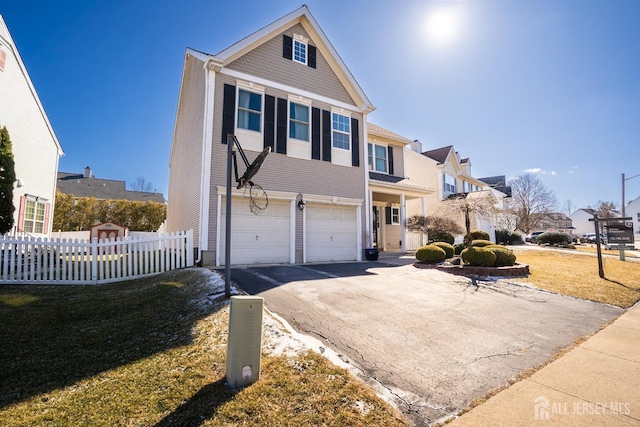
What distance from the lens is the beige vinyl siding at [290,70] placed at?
10539 mm

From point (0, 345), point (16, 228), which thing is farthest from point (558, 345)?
point (16, 228)

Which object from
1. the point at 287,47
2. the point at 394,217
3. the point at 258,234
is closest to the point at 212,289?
the point at 258,234

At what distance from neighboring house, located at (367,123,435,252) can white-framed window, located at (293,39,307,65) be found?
5.44 metres

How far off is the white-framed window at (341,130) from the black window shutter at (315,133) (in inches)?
32.7

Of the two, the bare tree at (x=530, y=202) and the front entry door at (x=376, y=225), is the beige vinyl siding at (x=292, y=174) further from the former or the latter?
the bare tree at (x=530, y=202)

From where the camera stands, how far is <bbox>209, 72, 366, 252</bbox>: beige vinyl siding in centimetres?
959

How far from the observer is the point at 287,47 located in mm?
11477

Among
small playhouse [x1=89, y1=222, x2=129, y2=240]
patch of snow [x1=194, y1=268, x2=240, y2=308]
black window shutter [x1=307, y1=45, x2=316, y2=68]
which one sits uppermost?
black window shutter [x1=307, y1=45, x2=316, y2=68]

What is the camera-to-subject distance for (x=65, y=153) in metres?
16.3

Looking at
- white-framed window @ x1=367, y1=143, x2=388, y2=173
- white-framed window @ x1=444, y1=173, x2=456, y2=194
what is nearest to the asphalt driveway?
white-framed window @ x1=367, y1=143, x2=388, y2=173

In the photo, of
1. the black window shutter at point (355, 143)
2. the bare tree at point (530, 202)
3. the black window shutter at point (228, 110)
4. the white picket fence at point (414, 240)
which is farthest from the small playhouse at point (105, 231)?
the bare tree at point (530, 202)

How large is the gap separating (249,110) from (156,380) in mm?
9265

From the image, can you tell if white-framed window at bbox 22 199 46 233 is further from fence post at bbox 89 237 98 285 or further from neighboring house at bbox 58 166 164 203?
neighboring house at bbox 58 166 164 203

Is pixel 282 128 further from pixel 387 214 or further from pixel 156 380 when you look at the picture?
pixel 387 214
